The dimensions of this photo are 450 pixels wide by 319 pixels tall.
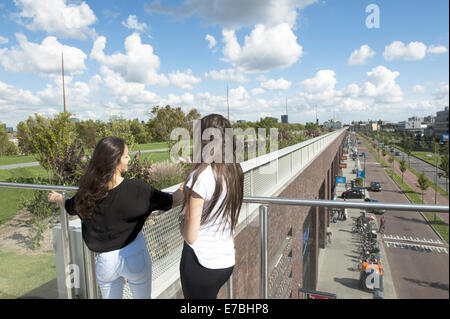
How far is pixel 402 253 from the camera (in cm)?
198

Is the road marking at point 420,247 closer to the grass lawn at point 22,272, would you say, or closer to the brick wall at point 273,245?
the brick wall at point 273,245

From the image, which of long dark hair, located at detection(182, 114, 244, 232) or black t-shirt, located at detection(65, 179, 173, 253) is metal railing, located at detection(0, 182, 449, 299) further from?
black t-shirt, located at detection(65, 179, 173, 253)

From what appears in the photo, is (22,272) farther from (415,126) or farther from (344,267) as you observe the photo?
(415,126)

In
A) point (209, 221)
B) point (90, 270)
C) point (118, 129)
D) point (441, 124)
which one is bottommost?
point (90, 270)

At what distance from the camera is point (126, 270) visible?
2.13 m

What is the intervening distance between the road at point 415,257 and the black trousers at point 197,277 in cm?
119

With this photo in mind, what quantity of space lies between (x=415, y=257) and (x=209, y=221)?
143cm

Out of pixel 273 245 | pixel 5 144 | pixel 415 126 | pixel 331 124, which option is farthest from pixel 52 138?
pixel 331 124

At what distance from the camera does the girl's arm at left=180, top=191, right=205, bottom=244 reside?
1.72 m

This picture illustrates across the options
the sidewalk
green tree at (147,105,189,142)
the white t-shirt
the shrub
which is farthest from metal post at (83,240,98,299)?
green tree at (147,105,189,142)

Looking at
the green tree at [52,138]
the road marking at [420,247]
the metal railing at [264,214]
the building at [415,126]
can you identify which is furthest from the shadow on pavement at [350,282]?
the green tree at [52,138]
